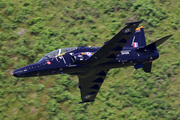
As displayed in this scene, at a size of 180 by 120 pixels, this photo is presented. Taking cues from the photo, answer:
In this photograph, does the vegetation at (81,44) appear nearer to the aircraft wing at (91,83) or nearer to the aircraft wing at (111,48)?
the aircraft wing at (91,83)

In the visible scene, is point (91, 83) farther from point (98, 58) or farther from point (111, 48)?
point (111, 48)

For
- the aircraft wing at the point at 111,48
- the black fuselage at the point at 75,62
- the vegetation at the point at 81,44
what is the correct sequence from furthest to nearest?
1. the vegetation at the point at 81,44
2. the aircraft wing at the point at 111,48
3. the black fuselage at the point at 75,62

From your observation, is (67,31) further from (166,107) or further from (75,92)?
(166,107)

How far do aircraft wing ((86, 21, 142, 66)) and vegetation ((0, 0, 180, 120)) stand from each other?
6.83 metres

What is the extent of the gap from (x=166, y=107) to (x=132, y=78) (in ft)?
13.2

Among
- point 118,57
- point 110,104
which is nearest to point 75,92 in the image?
point 110,104

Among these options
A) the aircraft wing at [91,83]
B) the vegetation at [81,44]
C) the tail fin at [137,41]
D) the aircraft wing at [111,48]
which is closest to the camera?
the aircraft wing at [111,48]

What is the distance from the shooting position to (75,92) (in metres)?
23.6

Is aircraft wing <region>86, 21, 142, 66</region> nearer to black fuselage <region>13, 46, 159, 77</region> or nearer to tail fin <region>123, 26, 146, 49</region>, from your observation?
black fuselage <region>13, 46, 159, 77</region>

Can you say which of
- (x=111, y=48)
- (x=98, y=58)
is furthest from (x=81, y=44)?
(x=111, y=48)

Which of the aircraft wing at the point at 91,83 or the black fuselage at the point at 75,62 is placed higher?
the black fuselage at the point at 75,62

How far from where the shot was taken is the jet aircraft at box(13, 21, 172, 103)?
1608 centimetres

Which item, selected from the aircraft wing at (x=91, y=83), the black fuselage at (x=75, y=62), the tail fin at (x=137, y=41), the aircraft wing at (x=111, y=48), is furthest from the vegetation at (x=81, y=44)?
the aircraft wing at (x=111, y=48)

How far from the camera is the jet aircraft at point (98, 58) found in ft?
52.7
